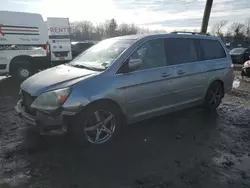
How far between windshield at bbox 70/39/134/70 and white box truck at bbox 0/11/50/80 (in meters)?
5.78

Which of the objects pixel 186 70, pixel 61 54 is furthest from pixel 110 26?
pixel 186 70

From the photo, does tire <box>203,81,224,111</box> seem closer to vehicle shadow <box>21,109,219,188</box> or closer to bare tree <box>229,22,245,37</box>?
vehicle shadow <box>21,109,219,188</box>

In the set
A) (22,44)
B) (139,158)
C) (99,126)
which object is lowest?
(139,158)

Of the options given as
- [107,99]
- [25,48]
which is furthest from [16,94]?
[107,99]

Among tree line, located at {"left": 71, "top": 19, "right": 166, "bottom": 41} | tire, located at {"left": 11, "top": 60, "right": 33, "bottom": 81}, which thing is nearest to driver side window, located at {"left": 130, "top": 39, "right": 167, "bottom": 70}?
tire, located at {"left": 11, "top": 60, "right": 33, "bottom": 81}

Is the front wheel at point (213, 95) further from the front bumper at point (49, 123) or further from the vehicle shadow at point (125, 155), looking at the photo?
the front bumper at point (49, 123)

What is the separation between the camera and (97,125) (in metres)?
3.80

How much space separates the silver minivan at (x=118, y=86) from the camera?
3504mm

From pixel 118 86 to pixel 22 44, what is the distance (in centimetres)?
740

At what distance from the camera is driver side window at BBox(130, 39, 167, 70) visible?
425 cm

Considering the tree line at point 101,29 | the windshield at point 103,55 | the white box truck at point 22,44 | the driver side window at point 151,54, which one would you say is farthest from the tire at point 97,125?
the tree line at point 101,29

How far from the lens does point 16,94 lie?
7676 mm

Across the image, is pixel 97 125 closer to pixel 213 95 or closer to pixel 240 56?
pixel 213 95

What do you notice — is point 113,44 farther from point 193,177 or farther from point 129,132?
point 193,177
